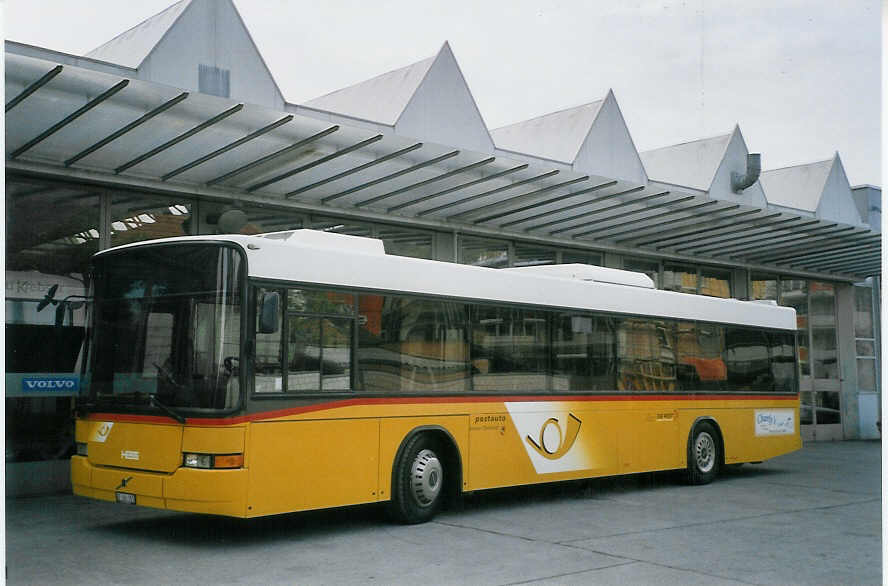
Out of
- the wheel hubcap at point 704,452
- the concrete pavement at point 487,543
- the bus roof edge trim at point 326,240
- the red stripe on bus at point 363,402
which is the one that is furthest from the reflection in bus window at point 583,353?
the bus roof edge trim at point 326,240

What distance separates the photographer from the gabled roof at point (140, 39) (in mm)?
10336

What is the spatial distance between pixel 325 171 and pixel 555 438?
4.72m

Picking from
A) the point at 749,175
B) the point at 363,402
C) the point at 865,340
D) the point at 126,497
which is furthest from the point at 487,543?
the point at 865,340

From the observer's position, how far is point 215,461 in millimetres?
8234

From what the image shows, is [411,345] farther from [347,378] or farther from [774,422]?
[774,422]

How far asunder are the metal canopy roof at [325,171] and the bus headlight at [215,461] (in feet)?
12.5

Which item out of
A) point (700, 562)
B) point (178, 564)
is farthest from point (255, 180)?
point (700, 562)

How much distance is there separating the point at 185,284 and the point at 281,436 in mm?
1587

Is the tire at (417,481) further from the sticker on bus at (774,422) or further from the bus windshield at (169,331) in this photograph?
the sticker on bus at (774,422)

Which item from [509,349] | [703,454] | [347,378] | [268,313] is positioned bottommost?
[703,454]

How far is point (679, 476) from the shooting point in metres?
14.7

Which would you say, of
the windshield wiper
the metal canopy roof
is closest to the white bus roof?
the windshield wiper

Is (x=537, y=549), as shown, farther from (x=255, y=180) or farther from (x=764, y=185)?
(x=764, y=185)

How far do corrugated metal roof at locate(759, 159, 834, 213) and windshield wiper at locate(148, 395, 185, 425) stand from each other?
52.2 feet
